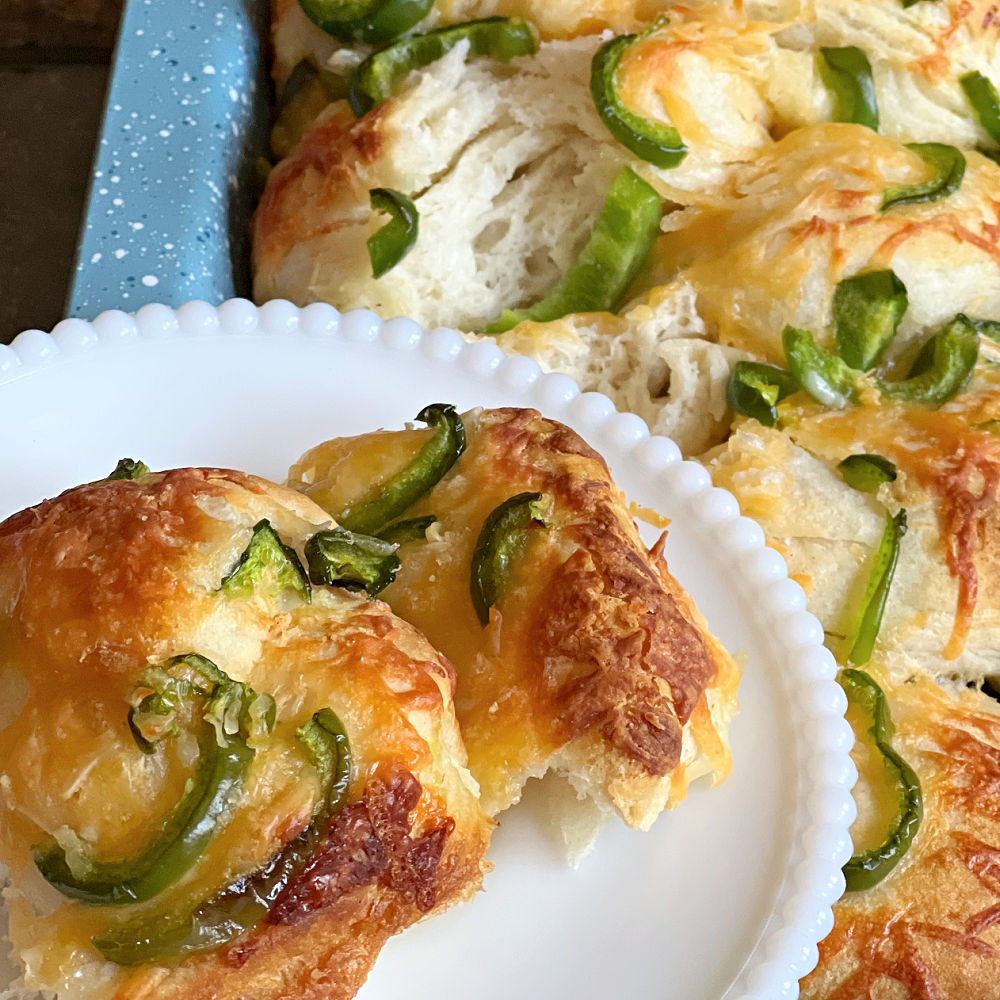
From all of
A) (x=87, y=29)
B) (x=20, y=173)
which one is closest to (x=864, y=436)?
(x=20, y=173)

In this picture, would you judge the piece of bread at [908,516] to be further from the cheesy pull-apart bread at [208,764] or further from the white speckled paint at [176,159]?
the white speckled paint at [176,159]

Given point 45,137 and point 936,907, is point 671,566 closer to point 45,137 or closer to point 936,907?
point 936,907

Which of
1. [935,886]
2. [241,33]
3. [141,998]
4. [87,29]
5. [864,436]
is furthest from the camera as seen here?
[87,29]

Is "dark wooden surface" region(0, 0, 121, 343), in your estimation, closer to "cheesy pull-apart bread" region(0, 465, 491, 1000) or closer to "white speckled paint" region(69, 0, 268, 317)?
"white speckled paint" region(69, 0, 268, 317)

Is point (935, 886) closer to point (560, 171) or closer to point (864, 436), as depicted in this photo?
point (864, 436)

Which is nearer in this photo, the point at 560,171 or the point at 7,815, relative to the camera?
the point at 7,815
